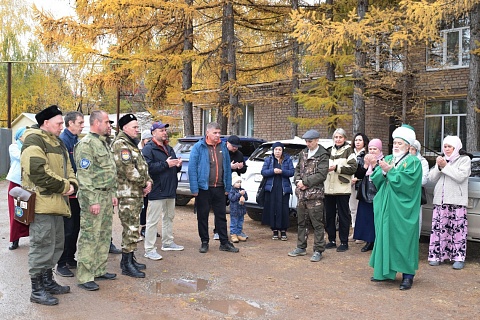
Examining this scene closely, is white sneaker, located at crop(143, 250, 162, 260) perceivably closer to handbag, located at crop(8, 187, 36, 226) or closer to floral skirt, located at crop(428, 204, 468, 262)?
handbag, located at crop(8, 187, 36, 226)

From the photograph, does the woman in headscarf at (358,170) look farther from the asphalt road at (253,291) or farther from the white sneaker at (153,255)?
the white sneaker at (153,255)

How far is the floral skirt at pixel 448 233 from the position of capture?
6.67 m

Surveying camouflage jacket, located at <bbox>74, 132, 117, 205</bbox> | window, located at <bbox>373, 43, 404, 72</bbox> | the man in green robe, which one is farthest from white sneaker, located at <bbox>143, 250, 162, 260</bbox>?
window, located at <bbox>373, 43, 404, 72</bbox>

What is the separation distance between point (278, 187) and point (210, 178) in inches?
57.3

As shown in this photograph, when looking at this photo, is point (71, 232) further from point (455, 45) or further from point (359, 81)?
point (455, 45)

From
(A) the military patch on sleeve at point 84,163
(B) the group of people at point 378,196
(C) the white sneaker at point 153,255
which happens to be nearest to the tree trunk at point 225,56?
(B) the group of people at point 378,196

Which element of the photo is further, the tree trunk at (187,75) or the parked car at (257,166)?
the tree trunk at (187,75)

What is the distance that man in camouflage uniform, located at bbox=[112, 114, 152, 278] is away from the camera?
235 inches

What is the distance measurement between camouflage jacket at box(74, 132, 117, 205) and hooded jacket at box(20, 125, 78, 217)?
9.1 inches

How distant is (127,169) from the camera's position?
5.97 m

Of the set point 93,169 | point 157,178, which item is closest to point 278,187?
point 157,178

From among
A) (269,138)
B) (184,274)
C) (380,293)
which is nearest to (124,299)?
(184,274)

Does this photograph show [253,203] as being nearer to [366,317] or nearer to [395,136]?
[395,136]

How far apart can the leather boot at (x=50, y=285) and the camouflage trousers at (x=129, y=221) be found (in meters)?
0.96
